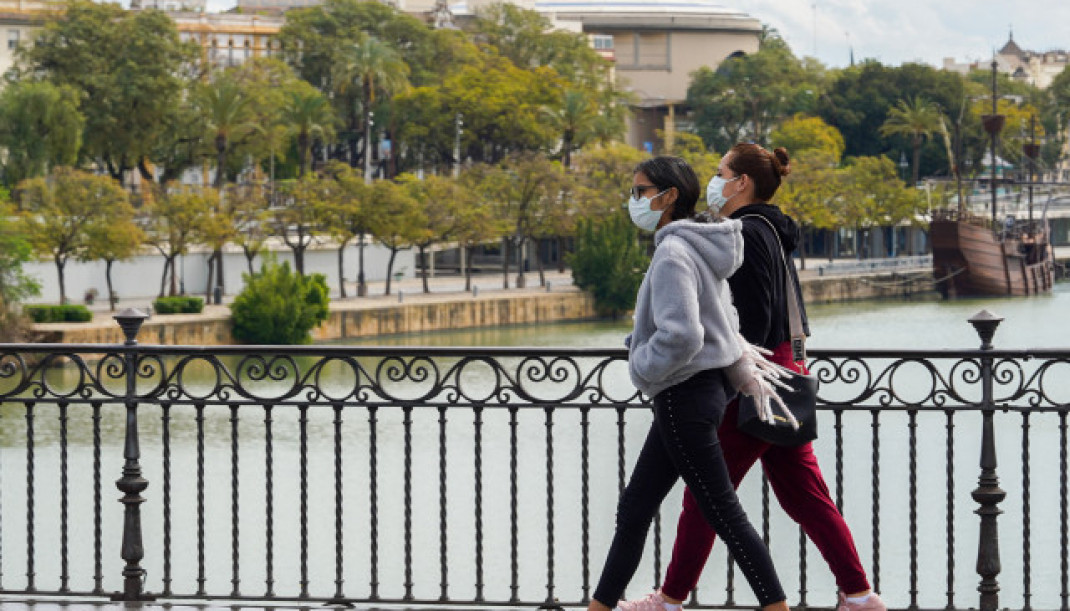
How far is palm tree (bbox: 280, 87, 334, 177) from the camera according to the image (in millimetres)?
68938

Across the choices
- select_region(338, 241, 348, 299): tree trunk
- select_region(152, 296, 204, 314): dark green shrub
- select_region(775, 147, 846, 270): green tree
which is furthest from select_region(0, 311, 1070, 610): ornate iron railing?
select_region(775, 147, 846, 270): green tree

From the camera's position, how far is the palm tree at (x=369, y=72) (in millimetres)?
75062

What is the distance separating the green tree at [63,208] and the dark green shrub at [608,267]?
16038 mm

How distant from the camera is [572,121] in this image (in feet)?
258

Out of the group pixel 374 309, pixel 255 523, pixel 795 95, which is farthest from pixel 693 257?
pixel 795 95

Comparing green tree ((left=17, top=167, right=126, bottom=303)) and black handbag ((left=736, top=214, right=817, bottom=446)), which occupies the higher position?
green tree ((left=17, top=167, right=126, bottom=303))

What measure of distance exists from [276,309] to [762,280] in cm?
4449

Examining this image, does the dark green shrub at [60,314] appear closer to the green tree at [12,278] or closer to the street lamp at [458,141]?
the green tree at [12,278]

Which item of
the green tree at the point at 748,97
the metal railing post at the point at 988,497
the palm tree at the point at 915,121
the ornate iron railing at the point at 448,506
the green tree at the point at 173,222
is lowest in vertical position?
the ornate iron railing at the point at 448,506

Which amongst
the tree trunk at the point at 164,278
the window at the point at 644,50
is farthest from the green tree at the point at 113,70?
the window at the point at 644,50

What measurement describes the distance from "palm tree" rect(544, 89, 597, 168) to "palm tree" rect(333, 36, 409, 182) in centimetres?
658


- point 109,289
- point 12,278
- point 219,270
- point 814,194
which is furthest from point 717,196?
point 814,194

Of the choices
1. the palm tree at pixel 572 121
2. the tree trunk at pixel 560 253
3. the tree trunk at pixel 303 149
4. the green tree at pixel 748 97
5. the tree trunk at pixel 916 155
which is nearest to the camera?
the tree trunk at pixel 303 149

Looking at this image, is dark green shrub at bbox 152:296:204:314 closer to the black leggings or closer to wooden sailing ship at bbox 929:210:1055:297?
wooden sailing ship at bbox 929:210:1055:297
